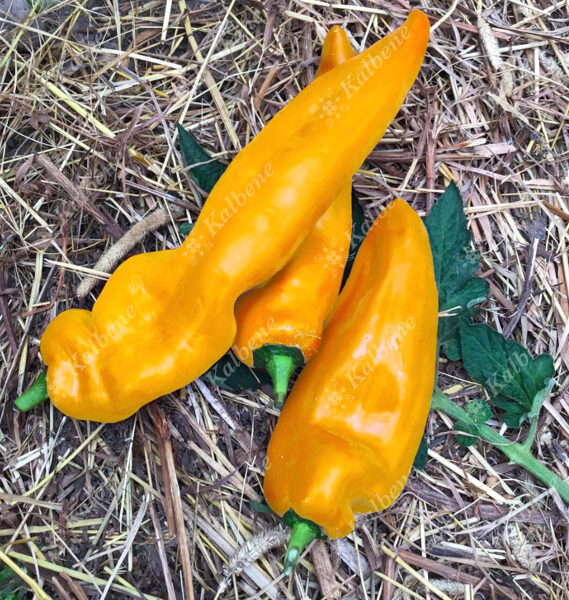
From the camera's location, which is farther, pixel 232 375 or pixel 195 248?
pixel 232 375

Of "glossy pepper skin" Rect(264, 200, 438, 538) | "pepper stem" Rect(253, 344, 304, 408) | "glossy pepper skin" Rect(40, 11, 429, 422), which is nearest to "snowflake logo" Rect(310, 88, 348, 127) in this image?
"glossy pepper skin" Rect(40, 11, 429, 422)

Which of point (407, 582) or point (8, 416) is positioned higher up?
point (8, 416)

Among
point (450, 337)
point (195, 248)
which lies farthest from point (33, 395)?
point (450, 337)

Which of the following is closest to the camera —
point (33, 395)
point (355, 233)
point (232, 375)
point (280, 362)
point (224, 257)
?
point (224, 257)

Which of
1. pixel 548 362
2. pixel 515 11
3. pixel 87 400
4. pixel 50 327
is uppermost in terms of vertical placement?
pixel 515 11

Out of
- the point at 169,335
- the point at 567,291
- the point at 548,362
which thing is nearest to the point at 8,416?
the point at 169,335

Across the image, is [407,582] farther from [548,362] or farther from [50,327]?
[50,327]

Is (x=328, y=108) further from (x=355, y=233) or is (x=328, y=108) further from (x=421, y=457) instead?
(x=421, y=457)
